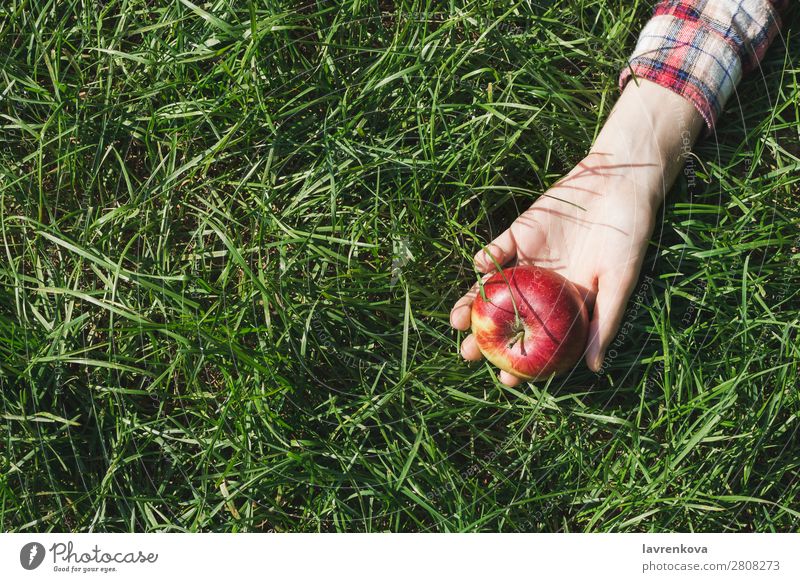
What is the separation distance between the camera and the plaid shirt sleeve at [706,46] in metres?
2.13

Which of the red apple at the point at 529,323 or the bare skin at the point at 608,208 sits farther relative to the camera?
the bare skin at the point at 608,208

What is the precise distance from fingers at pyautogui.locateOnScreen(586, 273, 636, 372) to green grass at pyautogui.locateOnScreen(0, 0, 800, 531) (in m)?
0.11

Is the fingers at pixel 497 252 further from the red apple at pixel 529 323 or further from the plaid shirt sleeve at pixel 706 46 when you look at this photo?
the plaid shirt sleeve at pixel 706 46

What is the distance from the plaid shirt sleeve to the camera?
6.99ft

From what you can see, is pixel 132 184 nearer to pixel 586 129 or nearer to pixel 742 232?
pixel 586 129

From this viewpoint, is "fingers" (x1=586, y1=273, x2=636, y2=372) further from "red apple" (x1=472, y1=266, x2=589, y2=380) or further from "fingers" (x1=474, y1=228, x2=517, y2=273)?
"fingers" (x1=474, y1=228, x2=517, y2=273)

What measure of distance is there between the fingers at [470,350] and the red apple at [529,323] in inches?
2.3

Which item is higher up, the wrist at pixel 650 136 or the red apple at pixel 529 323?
the wrist at pixel 650 136

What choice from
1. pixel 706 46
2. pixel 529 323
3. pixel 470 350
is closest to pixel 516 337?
pixel 529 323
